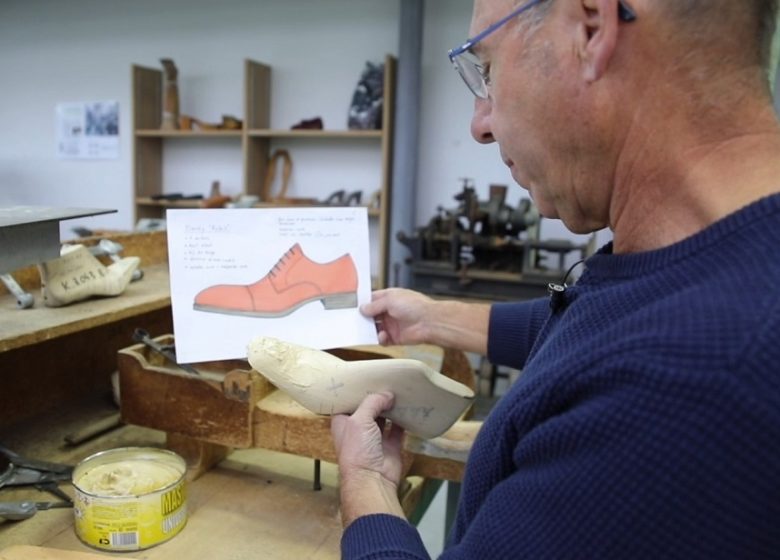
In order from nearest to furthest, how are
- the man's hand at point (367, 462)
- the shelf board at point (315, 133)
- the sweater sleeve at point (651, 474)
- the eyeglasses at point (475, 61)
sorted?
the sweater sleeve at point (651, 474) < the eyeglasses at point (475, 61) < the man's hand at point (367, 462) < the shelf board at point (315, 133)

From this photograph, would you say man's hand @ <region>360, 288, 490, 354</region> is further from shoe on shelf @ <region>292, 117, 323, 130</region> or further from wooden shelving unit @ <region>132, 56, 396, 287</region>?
shoe on shelf @ <region>292, 117, 323, 130</region>

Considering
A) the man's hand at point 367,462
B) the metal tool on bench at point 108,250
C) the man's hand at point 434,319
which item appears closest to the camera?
the man's hand at point 367,462

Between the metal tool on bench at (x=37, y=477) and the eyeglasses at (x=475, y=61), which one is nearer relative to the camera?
the eyeglasses at (x=475, y=61)

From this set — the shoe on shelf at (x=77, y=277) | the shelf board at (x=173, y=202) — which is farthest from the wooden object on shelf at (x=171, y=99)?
the shoe on shelf at (x=77, y=277)

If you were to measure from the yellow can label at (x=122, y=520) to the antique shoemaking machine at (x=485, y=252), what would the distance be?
2005 millimetres

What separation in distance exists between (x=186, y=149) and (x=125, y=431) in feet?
11.0

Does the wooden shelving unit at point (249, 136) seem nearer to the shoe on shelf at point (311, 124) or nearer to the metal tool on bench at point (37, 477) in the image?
the shoe on shelf at point (311, 124)

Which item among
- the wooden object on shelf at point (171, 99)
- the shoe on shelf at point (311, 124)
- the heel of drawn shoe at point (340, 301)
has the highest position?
the wooden object on shelf at point (171, 99)

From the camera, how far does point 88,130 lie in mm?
4473

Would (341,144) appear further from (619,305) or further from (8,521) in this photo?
(619,305)

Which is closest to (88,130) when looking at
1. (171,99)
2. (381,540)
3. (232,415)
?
(171,99)

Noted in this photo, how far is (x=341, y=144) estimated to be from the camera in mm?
3801

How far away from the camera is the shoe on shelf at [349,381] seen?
2.77 feet

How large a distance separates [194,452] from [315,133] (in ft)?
9.04
